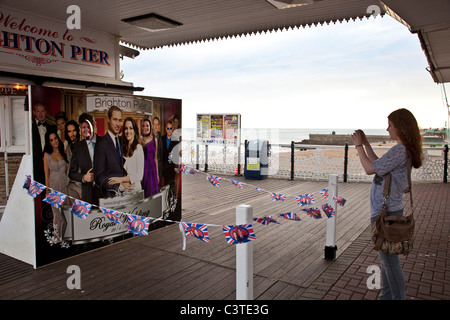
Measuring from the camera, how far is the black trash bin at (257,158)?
1167 centimetres

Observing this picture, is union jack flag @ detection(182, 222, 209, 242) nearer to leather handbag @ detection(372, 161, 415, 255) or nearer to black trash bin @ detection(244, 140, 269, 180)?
leather handbag @ detection(372, 161, 415, 255)

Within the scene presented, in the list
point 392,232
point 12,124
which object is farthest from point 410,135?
point 12,124

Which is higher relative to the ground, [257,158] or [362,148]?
[362,148]

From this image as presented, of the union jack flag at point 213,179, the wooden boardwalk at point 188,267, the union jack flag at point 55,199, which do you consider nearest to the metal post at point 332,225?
the wooden boardwalk at point 188,267

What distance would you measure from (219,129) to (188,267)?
874 cm

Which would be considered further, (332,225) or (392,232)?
(332,225)

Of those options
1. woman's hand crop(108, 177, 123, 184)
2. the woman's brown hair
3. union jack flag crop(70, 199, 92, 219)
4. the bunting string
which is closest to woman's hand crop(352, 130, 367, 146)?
the woman's brown hair

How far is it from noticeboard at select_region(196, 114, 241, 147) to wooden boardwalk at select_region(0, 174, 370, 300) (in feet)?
19.5

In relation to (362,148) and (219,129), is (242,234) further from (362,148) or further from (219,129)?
(219,129)

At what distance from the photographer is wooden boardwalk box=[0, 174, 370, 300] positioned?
3727 millimetres

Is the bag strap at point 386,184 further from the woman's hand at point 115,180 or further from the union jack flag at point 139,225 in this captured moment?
the woman's hand at point 115,180

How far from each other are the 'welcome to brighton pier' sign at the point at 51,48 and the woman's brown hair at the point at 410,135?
6.66 metres

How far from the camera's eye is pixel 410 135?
2936 millimetres
